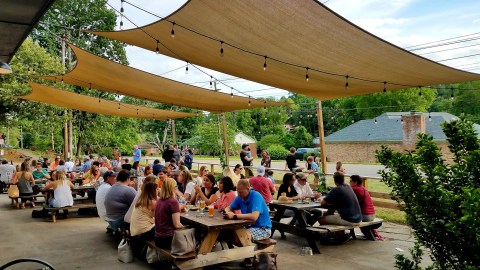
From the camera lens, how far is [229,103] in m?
11.4

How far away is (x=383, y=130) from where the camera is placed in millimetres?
33156

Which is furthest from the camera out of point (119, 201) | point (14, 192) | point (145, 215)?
point (14, 192)

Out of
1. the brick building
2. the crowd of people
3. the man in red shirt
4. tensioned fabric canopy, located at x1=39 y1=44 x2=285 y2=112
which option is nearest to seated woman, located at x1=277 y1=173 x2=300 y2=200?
the crowd of people

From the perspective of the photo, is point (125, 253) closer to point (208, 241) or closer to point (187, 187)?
point (208, 241)


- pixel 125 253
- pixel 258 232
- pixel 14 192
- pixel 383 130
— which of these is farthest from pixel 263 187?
pixel 383 130

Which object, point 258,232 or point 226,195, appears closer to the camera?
point 258,232

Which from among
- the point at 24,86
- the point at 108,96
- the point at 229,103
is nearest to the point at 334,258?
the point at 229,103

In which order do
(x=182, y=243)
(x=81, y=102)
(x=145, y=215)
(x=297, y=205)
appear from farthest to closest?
1. (x=81, y=102)
2. (x=297, y=205)
3. (x=145, y=215)
4. (x=182, y=243)

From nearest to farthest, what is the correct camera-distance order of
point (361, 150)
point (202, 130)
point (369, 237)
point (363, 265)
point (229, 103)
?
point (363, 265)
point (369, 237)
point (229, 103)
point (361, 150)
point (202, 130)

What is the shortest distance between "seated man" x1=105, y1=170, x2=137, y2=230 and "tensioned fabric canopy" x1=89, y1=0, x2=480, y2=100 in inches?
98.6

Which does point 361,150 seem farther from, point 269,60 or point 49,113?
point 269,60

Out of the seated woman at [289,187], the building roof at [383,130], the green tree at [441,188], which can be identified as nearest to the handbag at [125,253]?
the seated woman at [289,187]

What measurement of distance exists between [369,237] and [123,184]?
3923 millimetres

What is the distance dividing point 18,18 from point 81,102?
9515 mm
